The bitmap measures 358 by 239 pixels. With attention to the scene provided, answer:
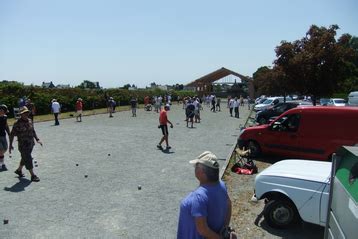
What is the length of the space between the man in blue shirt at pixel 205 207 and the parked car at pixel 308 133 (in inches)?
343

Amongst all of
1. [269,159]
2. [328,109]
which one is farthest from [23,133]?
[328,109]

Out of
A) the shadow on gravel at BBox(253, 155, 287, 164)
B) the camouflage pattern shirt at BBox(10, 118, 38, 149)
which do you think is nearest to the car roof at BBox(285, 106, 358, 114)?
the shadow on gravel at BBox(253, 155, 287, 164)

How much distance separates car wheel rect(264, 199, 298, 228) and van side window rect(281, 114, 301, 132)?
20.3 ft

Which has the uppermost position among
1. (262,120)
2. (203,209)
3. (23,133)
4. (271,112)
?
(23,133)

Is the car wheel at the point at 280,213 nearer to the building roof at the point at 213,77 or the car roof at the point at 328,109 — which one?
the car roof at the point at 328,109

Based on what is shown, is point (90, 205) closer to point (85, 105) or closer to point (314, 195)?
point (314, 195)

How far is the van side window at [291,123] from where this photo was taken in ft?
40.8

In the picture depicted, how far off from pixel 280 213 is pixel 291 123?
6471 millimetres

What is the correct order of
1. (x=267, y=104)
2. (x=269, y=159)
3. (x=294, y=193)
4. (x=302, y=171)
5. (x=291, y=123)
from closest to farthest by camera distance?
(x=294, y=193) < (x=302, y=171) < (x=291, y=123) < (x=269, y=159) < (x=267, y=104)

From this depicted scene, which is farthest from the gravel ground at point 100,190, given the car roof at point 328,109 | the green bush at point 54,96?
the green bush at point 54,96

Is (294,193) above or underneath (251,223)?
above

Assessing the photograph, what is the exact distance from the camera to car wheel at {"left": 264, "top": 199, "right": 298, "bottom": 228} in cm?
657

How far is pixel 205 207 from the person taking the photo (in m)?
3.53

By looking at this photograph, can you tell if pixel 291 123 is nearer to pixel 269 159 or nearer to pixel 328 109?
pixel 328 109
